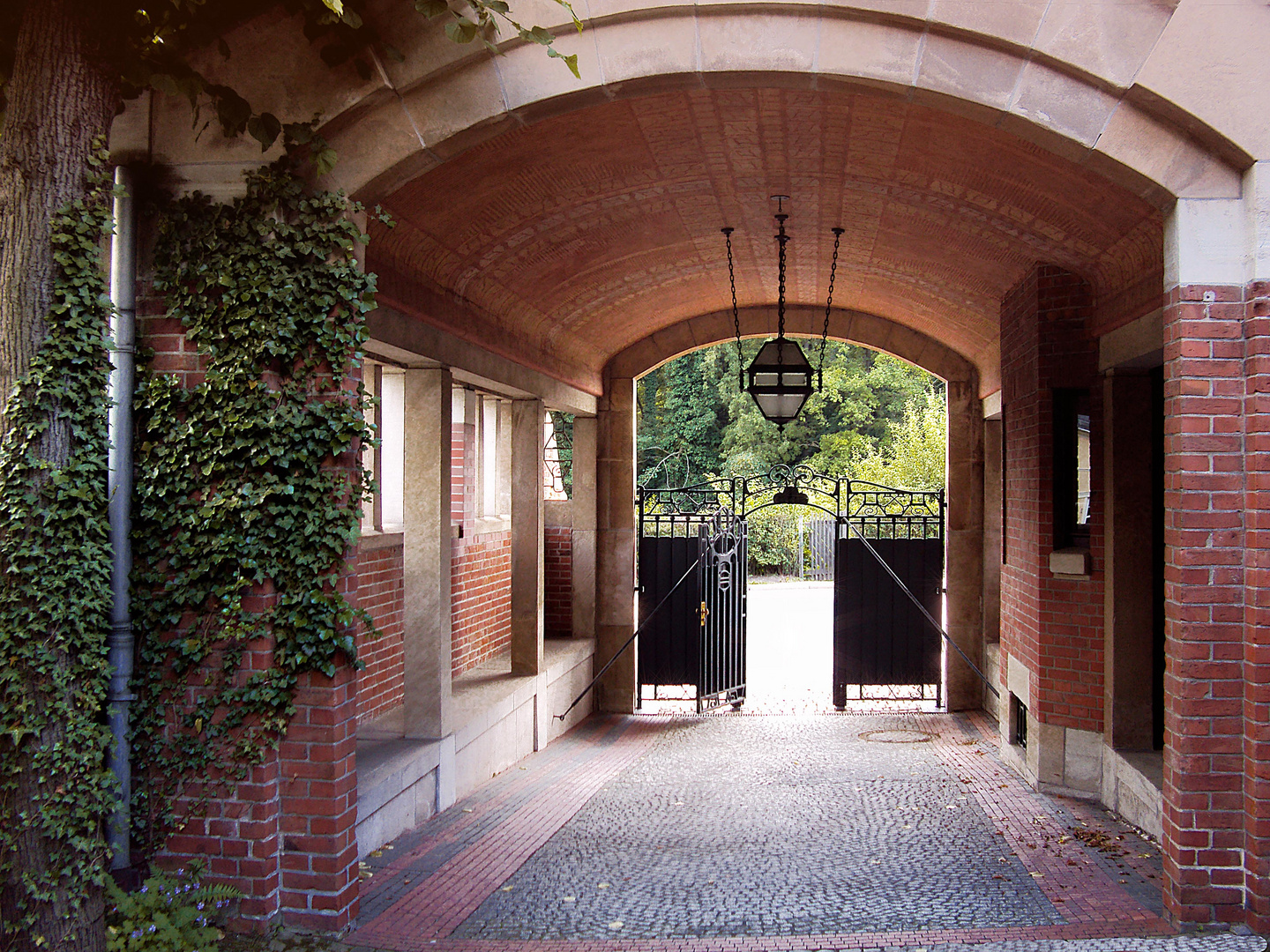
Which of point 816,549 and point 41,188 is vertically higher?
point 41,188

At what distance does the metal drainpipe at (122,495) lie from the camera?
4.16 metres

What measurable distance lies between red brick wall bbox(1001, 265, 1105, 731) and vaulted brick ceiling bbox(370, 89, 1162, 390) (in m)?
0.36

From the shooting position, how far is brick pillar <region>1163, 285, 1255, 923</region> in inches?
163

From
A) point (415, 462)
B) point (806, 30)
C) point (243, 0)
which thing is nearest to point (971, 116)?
point (806, 30)

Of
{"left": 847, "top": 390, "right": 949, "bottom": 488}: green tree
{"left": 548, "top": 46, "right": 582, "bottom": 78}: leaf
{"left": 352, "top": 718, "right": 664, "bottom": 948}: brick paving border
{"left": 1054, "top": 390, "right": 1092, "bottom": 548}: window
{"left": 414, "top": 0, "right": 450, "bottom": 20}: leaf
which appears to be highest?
{"left": 414, "top": 0, "right": 450, "bottom": 20}: leaf

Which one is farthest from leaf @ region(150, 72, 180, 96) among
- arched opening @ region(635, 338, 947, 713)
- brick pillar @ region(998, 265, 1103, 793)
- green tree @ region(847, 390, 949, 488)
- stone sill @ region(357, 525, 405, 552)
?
green tree @ region(847, 390, 949, 488)

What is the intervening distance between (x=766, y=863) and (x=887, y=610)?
247 inches

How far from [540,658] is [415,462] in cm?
296

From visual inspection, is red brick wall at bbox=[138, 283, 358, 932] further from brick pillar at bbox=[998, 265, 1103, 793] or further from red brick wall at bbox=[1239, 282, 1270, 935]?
brick pillar at bbox=[998, 265, 1103, 793]

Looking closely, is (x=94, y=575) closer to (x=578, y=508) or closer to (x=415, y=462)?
(x=415, y=462)

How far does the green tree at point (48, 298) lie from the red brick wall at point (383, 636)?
283cm

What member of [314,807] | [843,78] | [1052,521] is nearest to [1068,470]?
[1052,521]

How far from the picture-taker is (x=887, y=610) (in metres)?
11.5

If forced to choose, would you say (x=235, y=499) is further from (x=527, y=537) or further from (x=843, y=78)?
(x=527, y=537)
